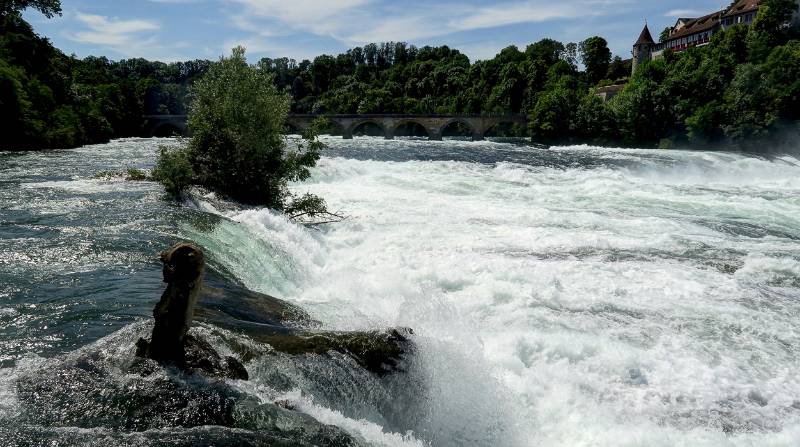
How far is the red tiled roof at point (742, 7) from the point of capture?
291 feet

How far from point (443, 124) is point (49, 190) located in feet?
233

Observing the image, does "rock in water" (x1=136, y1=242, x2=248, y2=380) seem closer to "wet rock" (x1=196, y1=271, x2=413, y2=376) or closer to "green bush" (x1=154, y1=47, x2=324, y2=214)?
"wet rock" (x1=196, y1=271, x2=413, y2=376)

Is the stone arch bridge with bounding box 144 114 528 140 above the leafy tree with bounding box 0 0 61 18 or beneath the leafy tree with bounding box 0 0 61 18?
beneath

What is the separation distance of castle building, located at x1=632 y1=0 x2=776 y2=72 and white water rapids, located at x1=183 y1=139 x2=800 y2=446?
78.7m

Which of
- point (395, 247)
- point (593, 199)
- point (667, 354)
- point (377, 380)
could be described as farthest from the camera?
point (593, 199)

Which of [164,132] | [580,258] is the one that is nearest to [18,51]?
[164,132]

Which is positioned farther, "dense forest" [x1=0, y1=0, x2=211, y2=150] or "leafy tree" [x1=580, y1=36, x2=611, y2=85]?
"leafy tree" [x1=580, y1=36, x2=611, y2=85]

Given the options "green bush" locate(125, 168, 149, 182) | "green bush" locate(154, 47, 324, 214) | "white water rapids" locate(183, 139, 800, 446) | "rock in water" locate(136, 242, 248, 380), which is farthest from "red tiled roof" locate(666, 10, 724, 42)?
"rock in water" locate(136, 242, 248, 380)

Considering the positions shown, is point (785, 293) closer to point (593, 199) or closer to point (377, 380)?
point (377, 380)

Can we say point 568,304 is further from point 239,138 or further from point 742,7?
point 742,7

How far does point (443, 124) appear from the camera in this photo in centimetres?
8831

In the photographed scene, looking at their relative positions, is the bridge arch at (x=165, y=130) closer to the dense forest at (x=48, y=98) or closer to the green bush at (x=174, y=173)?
the dense forest at (x=48, y=98)

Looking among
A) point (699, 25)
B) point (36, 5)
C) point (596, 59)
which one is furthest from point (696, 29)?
point (36, 5)

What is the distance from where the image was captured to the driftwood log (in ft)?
21.4
